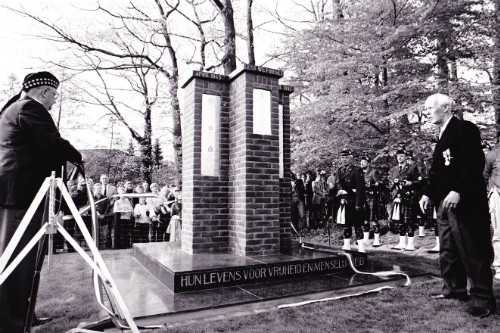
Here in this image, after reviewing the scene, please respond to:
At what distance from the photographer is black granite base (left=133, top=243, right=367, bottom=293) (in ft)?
14.2

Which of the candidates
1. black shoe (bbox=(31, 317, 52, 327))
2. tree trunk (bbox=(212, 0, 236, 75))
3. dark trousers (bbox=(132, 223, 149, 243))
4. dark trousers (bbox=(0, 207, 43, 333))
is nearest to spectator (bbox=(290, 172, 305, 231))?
dark trousers (bbox=(132, 223, 149, 243))

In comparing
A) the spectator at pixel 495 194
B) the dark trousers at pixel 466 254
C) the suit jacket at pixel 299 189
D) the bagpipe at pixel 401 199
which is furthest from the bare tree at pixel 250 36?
the dark trousers at pixel 466 254

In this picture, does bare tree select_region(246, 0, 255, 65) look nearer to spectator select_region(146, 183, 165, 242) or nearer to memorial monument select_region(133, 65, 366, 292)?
spectator select_region(146, 183, 165, 242)

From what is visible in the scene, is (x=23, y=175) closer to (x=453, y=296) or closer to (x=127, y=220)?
(x=453, y=296)

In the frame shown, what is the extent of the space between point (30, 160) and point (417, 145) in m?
9.28

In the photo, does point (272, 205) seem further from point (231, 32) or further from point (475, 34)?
point (231, 32)

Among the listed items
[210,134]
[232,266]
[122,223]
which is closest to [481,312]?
[232,266]

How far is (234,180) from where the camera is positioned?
5633 mm

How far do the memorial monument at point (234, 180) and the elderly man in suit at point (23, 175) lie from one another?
7.60 ft

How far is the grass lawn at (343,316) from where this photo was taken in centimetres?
318

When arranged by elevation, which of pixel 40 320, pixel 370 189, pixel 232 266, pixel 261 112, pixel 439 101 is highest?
pixel 261 112

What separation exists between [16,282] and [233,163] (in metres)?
3.55

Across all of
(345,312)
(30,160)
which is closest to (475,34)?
(345,312)

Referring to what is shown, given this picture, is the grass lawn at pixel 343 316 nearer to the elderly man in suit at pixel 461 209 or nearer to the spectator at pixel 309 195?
the elderly man in suit at pixel 461 209
